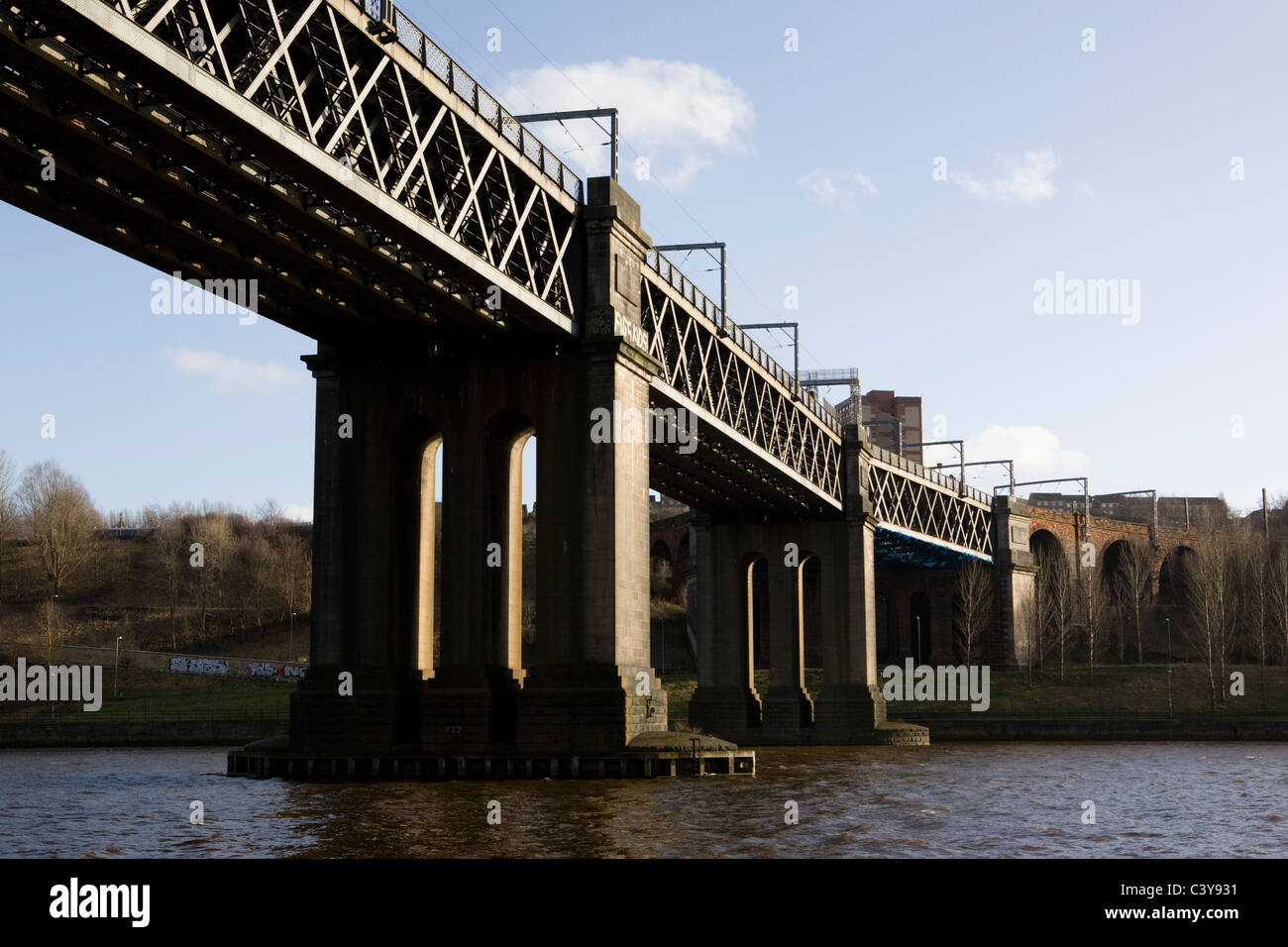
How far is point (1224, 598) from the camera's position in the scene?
114 meters

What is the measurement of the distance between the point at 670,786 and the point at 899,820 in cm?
958

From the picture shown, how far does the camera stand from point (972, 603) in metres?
111

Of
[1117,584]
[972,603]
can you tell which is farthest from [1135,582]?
[972,603]

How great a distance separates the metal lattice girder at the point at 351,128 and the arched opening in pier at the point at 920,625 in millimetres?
77051

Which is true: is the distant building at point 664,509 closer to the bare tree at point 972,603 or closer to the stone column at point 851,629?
the bare tree at point 972,603

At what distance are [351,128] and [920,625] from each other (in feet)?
304

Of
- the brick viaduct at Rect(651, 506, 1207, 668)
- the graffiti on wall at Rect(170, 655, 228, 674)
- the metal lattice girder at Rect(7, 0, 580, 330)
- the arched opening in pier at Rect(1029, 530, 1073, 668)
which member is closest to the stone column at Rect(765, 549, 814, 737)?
the brick viaduct at Rect(651, 506, 1207, 668)

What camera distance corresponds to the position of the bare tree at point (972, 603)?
111m

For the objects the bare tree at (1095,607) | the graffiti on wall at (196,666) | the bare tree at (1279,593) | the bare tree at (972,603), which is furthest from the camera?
the bare tree at (1095,607)

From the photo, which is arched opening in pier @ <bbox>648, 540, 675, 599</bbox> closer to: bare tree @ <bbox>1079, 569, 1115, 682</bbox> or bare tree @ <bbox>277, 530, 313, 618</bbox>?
bare tree @ <bbox>277, 530, 313, 618</bbox>

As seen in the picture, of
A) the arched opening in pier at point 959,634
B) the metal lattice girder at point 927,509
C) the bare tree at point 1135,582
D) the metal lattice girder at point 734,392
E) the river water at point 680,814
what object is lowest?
the river water at point 680,814

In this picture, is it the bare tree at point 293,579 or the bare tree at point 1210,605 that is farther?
the bare tree at point 293,579

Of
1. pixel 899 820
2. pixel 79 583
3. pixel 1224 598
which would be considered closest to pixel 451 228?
pixel 899 820

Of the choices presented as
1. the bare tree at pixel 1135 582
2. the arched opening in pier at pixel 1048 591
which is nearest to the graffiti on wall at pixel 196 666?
the arched opening in pier at pixel 1048 591
